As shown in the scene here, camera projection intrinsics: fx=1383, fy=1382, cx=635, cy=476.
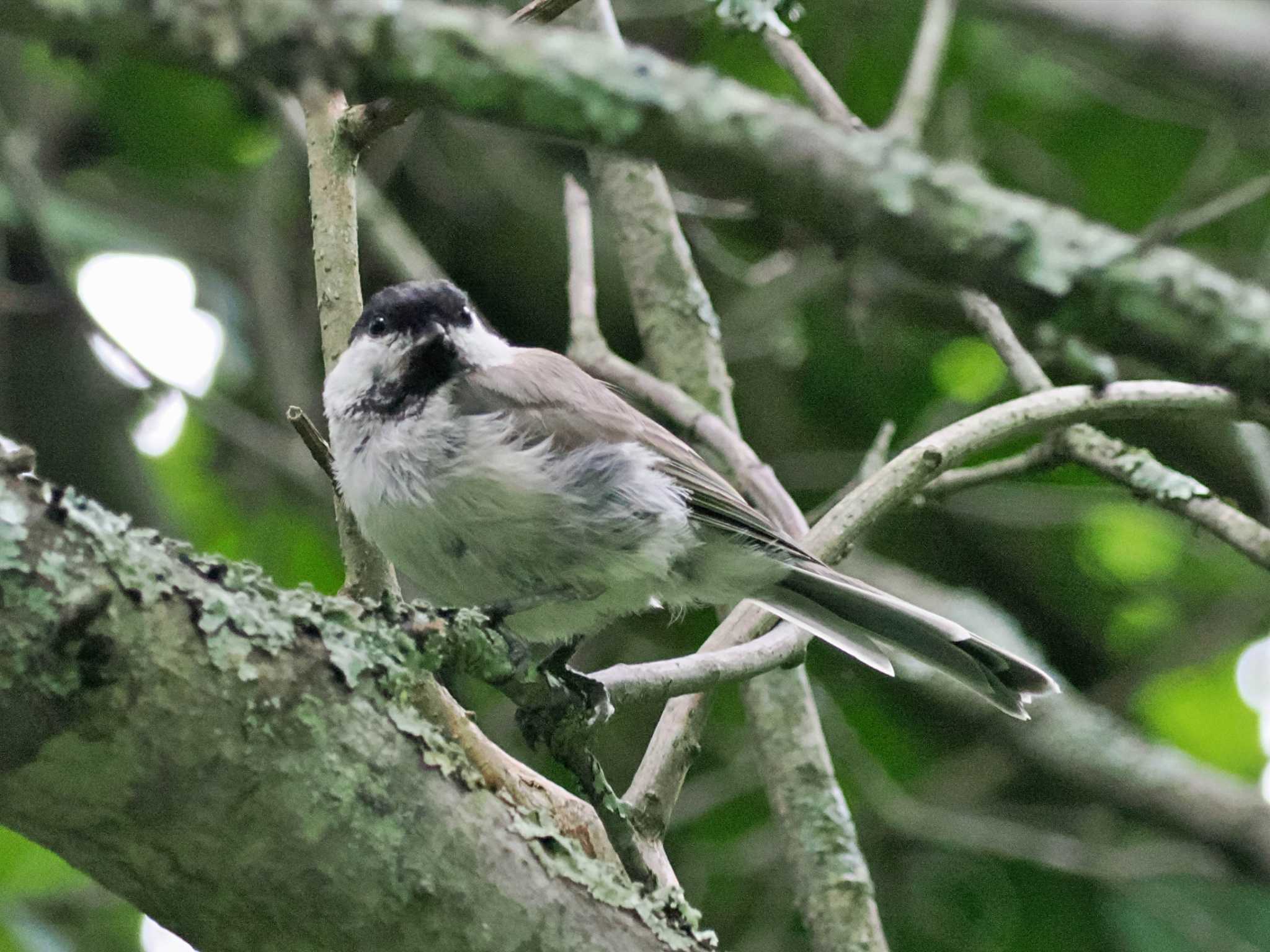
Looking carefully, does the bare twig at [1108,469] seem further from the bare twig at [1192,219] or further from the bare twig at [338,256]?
the bare twig at [338,256]

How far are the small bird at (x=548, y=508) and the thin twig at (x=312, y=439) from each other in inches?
6.1

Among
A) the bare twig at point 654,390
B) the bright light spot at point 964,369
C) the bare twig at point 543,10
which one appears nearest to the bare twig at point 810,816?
the bare twig at point 654,390

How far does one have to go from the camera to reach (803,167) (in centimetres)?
95

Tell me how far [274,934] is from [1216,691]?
4810 millimetres

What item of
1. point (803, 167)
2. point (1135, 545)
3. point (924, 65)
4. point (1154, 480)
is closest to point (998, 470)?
point (1154, 480)

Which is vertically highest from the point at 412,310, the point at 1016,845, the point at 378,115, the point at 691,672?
the point at 1016,845

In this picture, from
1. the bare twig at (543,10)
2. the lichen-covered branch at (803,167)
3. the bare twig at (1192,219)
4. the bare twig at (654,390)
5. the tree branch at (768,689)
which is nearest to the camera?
the lichen-covered branch at (803,167)

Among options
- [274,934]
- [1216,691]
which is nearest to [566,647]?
[274,934]

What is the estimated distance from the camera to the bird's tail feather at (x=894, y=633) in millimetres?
3039

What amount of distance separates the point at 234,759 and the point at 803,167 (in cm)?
104

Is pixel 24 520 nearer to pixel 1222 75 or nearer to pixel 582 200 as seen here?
pixel 1222 75

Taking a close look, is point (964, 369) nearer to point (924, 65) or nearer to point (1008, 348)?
point (924, 65)

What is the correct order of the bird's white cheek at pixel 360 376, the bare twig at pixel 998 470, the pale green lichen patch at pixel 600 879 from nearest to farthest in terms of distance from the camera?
the pale green lichen patch at pixel 600 879
the bird's white cheek at pixel 360 376
the bare twig at pixel 998 470

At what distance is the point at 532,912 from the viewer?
6.19ft
